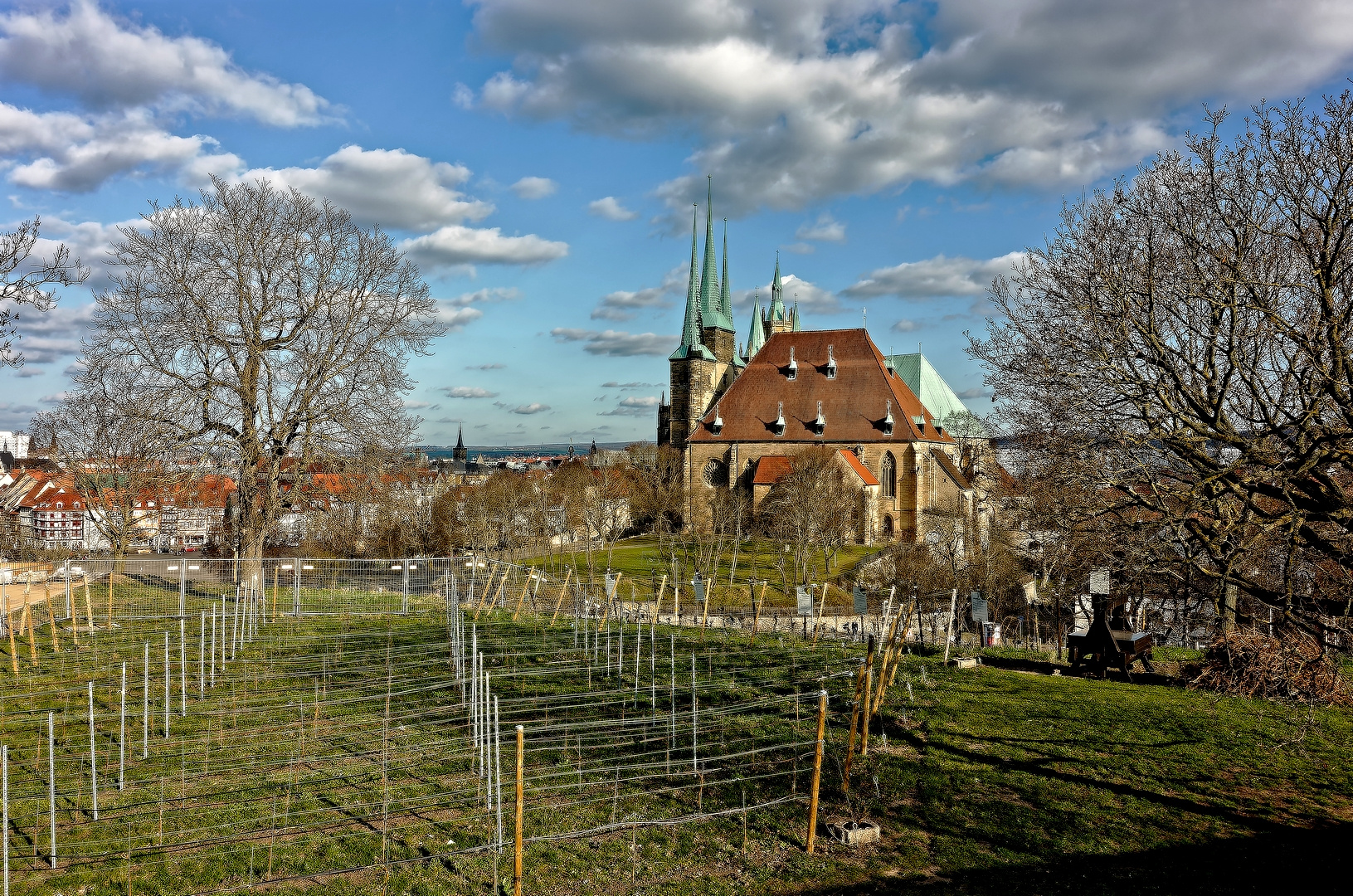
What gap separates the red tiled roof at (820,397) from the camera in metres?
55.7

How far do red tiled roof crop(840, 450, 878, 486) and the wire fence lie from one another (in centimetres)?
3612

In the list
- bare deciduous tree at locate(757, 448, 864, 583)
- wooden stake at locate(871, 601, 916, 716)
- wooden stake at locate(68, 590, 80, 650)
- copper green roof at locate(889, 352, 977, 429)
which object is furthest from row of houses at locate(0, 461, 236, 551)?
copper green roof at locate(889, 352, 977, 429)

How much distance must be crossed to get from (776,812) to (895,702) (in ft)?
14.9

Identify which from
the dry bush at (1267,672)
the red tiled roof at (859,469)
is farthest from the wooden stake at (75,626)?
the red tiled roof at (859,469)

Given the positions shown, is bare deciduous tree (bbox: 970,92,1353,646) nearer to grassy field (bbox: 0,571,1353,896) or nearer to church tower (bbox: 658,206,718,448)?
grassy field (bbox: 0,571,1353,896)

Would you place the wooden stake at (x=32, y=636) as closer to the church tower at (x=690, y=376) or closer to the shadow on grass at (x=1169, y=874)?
the shadow on grass at (x=1169, y=874)

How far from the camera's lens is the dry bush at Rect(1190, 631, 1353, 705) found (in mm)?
12391

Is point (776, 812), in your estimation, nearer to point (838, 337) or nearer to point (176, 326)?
point (176, 326)

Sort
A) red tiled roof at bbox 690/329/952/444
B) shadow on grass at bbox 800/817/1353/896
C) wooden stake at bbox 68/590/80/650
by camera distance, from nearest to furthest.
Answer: shadow on grass at bbox 800/817/1353/896, wooden stake at bbox 68/590/80/650, red tiled roof at bbox 690/329/952/444

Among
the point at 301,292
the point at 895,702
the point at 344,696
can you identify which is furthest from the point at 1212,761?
the point at 301,292

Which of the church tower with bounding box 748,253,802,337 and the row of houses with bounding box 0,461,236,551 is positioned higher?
the church tower with bounding box 748,253,802,337

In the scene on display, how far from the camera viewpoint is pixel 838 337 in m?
58.9

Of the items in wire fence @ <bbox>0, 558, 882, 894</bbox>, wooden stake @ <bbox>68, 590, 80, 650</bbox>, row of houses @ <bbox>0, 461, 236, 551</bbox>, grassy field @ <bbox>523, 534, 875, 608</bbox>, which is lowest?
grassy field @ <bbox>523, 534, 875, 608</bbox>

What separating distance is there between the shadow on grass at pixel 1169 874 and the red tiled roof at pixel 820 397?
155 feet
